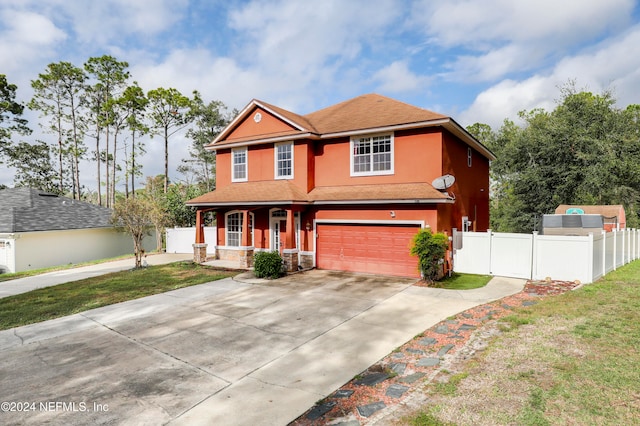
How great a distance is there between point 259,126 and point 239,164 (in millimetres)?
2431

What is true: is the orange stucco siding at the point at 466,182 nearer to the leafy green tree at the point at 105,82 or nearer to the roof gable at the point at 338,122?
the roof gable at the point at 338,122

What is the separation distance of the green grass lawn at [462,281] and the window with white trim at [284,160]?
28.1 feet

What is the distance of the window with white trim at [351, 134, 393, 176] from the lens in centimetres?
1491

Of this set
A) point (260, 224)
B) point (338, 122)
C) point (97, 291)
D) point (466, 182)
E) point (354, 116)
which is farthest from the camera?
point (260, 224)

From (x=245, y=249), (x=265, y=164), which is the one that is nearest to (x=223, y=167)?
(x=265, y=164)

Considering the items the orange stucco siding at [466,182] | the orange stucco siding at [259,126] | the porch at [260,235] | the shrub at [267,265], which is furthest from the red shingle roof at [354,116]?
the shrub at [267,265]

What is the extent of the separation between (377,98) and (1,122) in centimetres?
3489

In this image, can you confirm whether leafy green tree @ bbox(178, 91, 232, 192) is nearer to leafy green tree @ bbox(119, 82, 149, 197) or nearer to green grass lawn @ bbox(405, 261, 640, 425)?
leafy green tree @ bbox(119, 82, 149, 197)

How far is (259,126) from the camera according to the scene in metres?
17.7

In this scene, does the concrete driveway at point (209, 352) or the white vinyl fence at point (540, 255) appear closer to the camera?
the concrete driveway at point (209, 352)

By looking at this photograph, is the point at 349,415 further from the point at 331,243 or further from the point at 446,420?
the point at 331,243

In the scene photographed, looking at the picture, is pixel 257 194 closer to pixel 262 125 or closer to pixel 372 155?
pixel 262 125

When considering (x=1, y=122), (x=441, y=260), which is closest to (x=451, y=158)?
(x=441, y=260)

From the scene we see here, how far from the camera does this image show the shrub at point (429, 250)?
12141 mm
